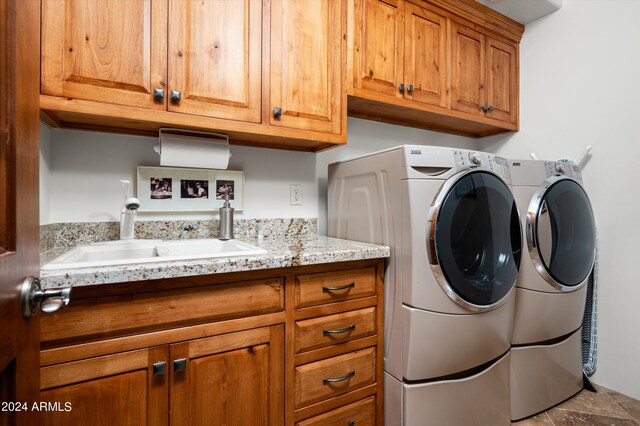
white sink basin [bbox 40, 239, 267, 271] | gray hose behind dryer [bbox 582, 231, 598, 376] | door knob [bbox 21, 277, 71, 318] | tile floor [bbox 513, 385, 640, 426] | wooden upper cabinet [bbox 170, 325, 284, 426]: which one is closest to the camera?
door knob [bbox 21, 277, 71, 318]

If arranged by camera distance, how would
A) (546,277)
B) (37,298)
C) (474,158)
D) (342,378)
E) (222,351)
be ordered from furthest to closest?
(546,277), (474,158), (342,378), (222,351), (37,298)

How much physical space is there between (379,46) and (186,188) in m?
1.30

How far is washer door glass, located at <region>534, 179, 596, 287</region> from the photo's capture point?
168 centimetres

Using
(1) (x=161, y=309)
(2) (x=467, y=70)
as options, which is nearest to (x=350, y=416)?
(1) (x=161, y=309)

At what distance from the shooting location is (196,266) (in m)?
1.02

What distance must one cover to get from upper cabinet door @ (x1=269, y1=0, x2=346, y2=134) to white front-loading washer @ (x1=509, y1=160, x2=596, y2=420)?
1049 millimetres

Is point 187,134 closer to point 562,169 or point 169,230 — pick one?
point 169,230

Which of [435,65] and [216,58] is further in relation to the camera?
[435,65]

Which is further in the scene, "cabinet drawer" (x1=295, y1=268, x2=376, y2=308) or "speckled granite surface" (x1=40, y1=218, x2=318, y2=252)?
"speckled granite surface" (x1=40, y1=218, x2=318, y2=252)

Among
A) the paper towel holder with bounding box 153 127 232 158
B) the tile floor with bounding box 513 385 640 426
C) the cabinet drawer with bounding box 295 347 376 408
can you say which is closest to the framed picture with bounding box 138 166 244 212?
the paper towel holder with bounding box 153 127 232 158

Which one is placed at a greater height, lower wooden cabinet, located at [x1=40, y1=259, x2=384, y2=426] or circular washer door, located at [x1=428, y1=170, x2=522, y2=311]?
circular washer door, located at [x1=428, y1=170, x2=522, y2=311]

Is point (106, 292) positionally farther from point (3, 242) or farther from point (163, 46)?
point (163, 46)

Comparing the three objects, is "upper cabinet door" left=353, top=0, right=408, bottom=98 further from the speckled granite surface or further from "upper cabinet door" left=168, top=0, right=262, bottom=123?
the speckled granite surface

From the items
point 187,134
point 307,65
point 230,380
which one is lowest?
point 230,380
